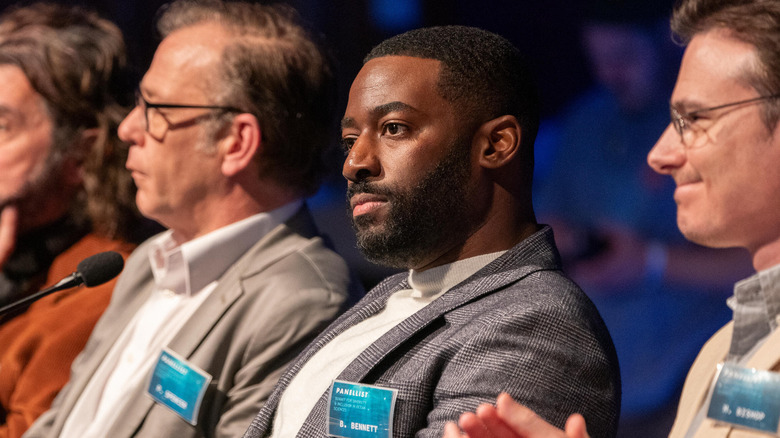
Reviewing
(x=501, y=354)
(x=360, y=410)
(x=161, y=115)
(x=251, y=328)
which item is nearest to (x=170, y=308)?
(x=251, y=328)

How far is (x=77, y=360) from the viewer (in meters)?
3.28

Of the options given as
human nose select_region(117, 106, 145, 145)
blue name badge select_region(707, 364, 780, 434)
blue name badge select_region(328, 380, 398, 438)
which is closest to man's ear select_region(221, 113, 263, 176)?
human nose select_region(117, 106, 145, 145)

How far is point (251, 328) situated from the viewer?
8.65 feet

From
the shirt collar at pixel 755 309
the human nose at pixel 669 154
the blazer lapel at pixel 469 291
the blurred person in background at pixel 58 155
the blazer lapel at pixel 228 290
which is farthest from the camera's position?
the blurred person in background at pixel 58 155

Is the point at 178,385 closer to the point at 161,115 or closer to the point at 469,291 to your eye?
the point at 161,115

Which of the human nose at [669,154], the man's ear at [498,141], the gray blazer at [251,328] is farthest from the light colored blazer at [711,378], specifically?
the gray blazer at [251,328]

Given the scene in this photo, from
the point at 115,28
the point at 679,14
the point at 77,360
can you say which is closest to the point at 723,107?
the point at 679,14

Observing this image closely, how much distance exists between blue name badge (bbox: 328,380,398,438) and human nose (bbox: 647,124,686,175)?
698mm

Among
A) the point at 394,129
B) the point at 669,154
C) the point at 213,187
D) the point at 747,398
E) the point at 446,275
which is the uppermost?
the point at 669,154

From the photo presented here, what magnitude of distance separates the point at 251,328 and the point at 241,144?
645 mm

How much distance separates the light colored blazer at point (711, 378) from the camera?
64.0 inches

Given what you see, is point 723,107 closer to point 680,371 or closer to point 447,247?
point 447,247

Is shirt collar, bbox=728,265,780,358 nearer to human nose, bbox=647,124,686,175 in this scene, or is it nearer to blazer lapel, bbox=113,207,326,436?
human nose, bbox=647,124,686,175

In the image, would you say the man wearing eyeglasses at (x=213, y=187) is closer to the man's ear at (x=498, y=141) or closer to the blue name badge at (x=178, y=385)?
the blue name badge at (x=178, y=385)
